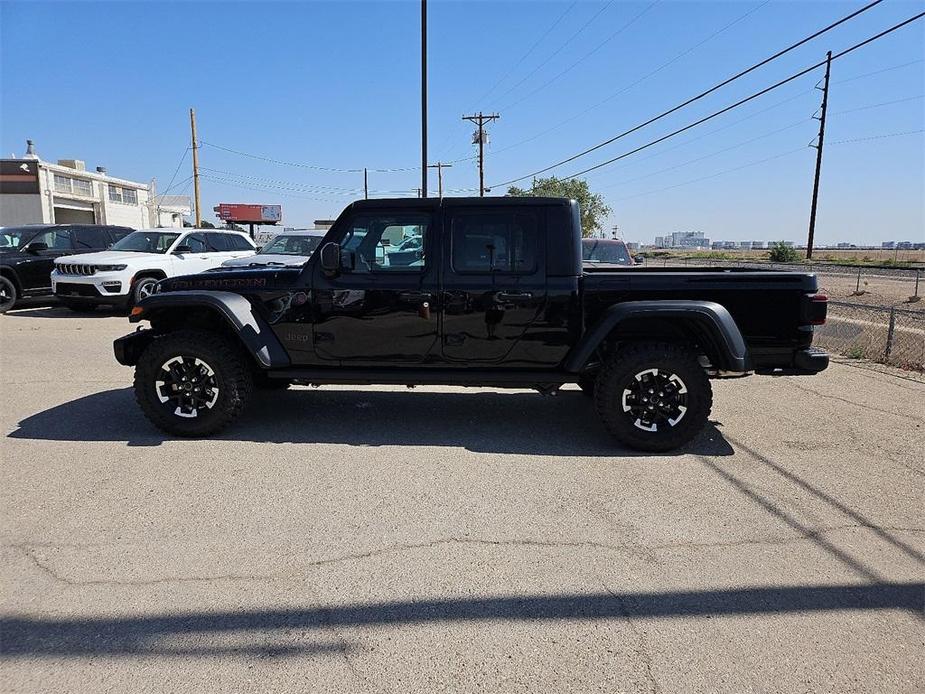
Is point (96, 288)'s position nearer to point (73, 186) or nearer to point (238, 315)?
point (238, 315)

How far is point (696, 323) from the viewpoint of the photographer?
480 cm

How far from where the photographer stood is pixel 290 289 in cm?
509

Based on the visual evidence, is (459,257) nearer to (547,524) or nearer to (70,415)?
(547,524)

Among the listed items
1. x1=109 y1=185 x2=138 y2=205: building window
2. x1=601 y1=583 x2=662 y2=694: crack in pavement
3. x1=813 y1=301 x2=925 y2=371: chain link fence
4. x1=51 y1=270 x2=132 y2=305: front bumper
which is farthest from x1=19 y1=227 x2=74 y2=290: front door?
x1=109 y1=185 x2=138 y2=205: building window

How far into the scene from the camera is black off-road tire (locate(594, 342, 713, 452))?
481cm

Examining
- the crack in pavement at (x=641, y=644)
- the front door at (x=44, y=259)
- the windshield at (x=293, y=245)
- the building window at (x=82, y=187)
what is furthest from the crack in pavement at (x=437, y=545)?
the building window at (x=82, y=187)

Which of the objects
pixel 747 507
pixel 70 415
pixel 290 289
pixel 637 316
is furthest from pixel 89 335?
pixel 747 507

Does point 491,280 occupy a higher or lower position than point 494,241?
lower

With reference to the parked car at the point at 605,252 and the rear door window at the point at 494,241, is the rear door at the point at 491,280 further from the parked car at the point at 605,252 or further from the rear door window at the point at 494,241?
the parked car at the point at 605,252

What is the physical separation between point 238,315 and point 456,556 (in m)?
2.79

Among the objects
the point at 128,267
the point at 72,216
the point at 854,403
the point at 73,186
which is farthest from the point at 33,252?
the point at 72,216

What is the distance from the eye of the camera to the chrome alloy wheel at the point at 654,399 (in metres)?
4.88

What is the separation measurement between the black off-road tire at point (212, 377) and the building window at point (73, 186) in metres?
43.9

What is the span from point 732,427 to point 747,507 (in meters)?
1.82
